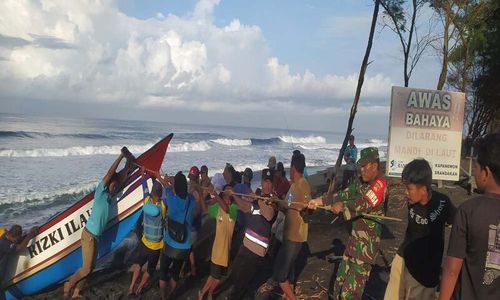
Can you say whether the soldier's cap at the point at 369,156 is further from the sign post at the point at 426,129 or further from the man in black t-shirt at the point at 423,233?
the sign post at the point at 426,129

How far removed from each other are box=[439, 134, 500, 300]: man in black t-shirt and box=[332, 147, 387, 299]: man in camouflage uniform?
181cm

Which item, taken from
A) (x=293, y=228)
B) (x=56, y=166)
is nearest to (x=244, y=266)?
(x=293, y=228)

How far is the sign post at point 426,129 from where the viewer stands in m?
11.0

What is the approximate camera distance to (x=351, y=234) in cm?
484

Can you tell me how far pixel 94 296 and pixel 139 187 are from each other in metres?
1.95

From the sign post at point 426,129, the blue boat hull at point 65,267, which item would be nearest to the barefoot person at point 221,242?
Result: the blue boat hull at point 65,267

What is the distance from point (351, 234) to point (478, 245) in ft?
7.17

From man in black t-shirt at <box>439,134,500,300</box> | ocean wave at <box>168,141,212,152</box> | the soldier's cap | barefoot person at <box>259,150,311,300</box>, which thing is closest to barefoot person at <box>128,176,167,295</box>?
barefoot person at <box>259,150,311,300</box>

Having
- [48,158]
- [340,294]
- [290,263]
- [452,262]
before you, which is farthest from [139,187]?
[48,158]

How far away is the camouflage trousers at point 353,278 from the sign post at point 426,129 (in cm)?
657

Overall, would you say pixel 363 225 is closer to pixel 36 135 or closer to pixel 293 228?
pixel 293 228

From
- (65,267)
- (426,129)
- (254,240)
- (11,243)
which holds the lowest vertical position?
(65,267)

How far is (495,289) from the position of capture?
2713mm

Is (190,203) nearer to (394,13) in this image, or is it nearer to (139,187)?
(139,187)
